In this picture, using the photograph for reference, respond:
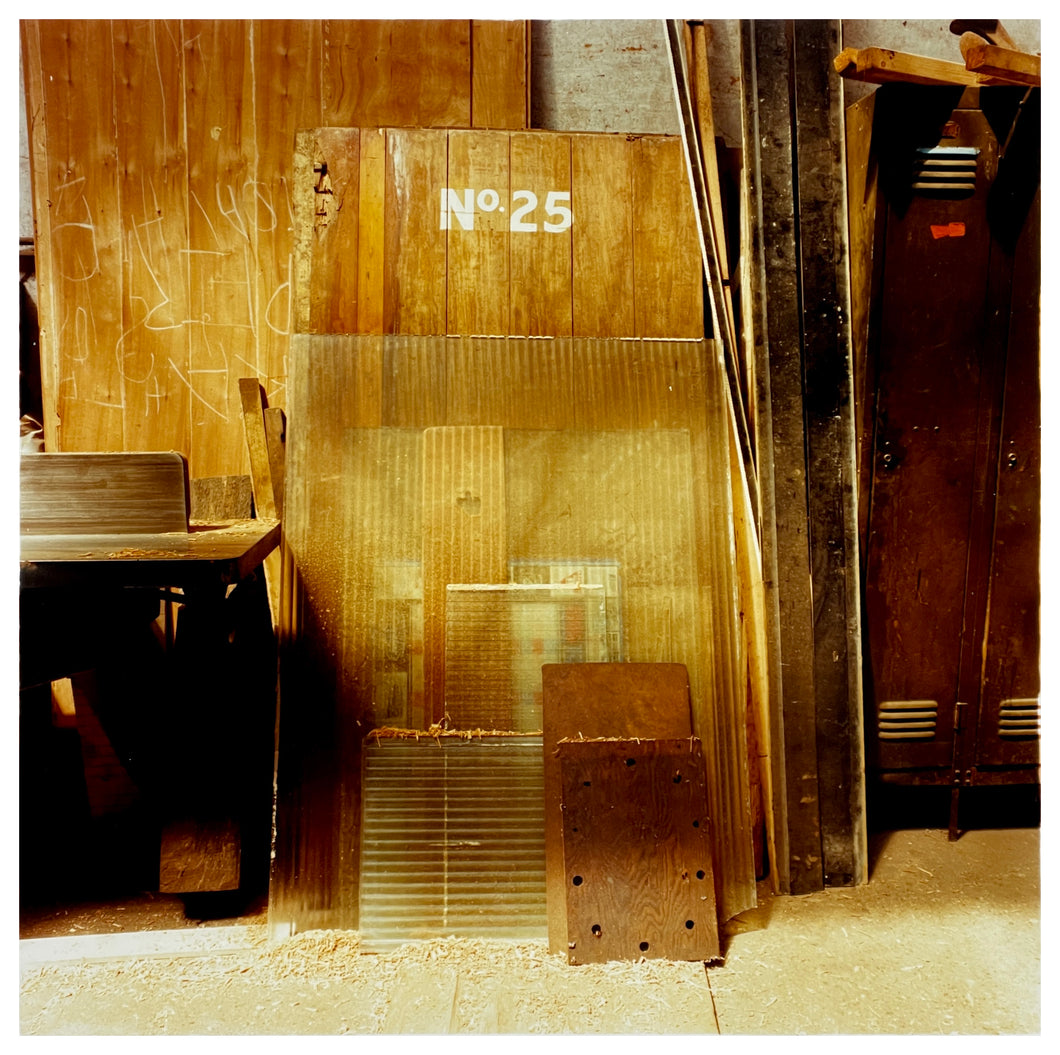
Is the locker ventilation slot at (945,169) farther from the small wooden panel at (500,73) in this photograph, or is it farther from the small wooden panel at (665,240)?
the small wooden panel at (500,73)

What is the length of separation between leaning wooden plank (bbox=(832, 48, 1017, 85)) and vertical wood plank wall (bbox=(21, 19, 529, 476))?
896mm

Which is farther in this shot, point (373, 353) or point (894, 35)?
point (894, 35)

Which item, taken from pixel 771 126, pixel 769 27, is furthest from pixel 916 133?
pixel 769 27

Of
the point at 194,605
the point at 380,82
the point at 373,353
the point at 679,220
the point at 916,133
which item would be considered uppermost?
the point at 380,82

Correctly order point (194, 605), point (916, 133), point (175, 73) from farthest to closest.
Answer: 1. point (175, 73)
2. point (916, 133)
3. point (194, 605)

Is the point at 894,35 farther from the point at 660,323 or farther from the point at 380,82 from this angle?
the point at 380,82

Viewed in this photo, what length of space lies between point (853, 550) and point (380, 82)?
1.85 metres

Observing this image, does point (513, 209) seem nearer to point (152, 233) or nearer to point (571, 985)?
point (152, 233)

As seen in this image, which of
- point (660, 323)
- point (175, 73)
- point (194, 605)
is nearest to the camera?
point (194, 605)

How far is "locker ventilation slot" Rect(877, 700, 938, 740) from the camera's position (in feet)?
6.74

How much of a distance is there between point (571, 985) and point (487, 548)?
968 mm

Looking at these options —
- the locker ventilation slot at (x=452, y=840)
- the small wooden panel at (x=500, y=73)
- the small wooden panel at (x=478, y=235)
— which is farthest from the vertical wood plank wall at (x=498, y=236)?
the locker ventilation slot at (x=452, y=840)

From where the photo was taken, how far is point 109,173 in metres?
2.22

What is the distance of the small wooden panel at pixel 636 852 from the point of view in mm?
1631
